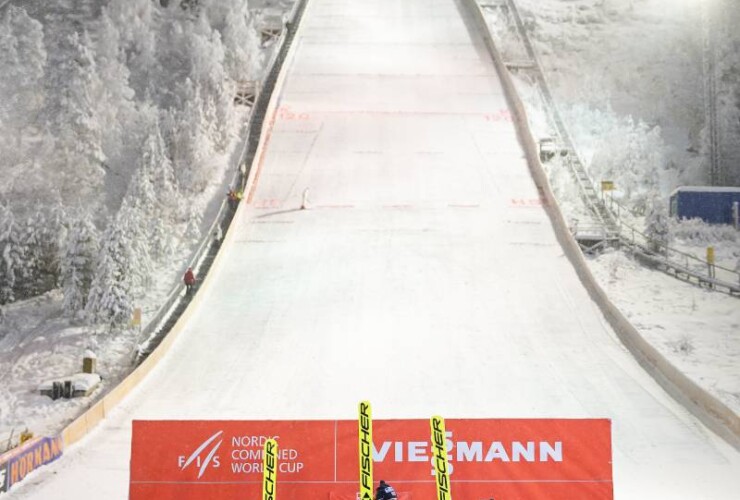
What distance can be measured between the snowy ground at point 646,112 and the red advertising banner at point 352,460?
558 cm

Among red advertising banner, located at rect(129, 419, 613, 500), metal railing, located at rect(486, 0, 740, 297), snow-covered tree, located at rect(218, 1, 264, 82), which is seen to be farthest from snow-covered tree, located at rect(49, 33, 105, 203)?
red advertising banner, located at rect(129, 419, 613, 500)

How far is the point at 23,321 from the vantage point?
15.5m

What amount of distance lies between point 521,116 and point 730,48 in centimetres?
824

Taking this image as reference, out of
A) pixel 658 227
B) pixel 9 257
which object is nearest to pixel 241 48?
pixel 9 257

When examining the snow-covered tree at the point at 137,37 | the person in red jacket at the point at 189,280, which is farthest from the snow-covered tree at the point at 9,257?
the snow-covered tree at the point at 137,37

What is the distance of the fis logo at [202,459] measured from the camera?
20.0ft

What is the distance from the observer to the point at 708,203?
1952cm

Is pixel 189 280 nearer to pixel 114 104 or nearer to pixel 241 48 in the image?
pixel 114 104

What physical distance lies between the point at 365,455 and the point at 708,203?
1603 centimetres

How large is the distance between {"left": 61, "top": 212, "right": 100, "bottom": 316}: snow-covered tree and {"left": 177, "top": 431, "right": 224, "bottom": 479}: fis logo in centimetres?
926

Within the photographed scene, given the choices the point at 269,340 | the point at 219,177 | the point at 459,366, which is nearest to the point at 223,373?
the point at 269,340

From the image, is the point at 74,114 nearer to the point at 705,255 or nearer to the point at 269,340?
the point at 269,340

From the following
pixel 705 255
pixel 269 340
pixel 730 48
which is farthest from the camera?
pixel 730 48

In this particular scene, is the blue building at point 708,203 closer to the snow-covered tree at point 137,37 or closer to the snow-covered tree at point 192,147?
the snow-covered tree at point 192,147
